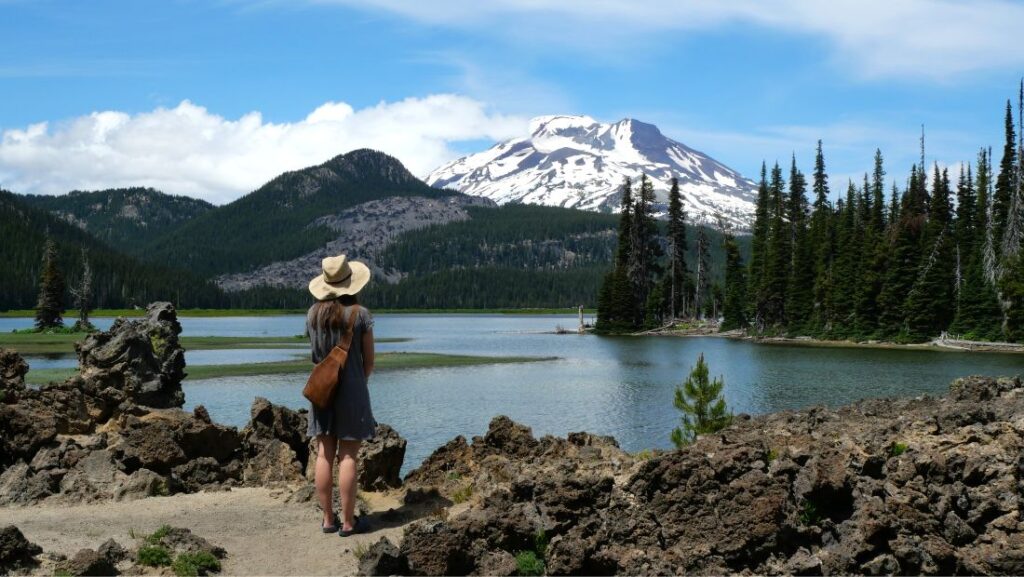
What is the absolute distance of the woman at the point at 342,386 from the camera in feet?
34.4

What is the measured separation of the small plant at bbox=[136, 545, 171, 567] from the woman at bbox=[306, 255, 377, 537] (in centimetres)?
185

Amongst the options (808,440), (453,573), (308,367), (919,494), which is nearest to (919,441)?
(808,440)

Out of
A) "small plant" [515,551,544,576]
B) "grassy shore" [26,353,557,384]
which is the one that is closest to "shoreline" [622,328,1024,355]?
"grassy shore" [26,353,557,384]

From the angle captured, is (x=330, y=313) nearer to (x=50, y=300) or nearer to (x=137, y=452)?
(x=137, y=452)

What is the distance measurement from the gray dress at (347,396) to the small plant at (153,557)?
81.3 inches

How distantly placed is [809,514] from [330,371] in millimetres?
5800

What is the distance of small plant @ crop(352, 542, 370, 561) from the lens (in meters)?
9.45

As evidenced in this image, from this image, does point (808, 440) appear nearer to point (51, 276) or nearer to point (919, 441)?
point (919, 441)

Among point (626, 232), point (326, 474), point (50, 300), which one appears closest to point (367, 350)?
point (326, 474)

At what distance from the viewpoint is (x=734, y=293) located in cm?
10625

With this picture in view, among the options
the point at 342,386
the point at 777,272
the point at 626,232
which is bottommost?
the point at 342,386

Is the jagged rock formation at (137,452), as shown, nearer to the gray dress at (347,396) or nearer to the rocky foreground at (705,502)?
the rocky foreground at (705,502)

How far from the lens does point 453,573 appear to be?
9469 millimetres

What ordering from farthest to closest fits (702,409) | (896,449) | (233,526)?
(702,409), (896,449), (233,526)
